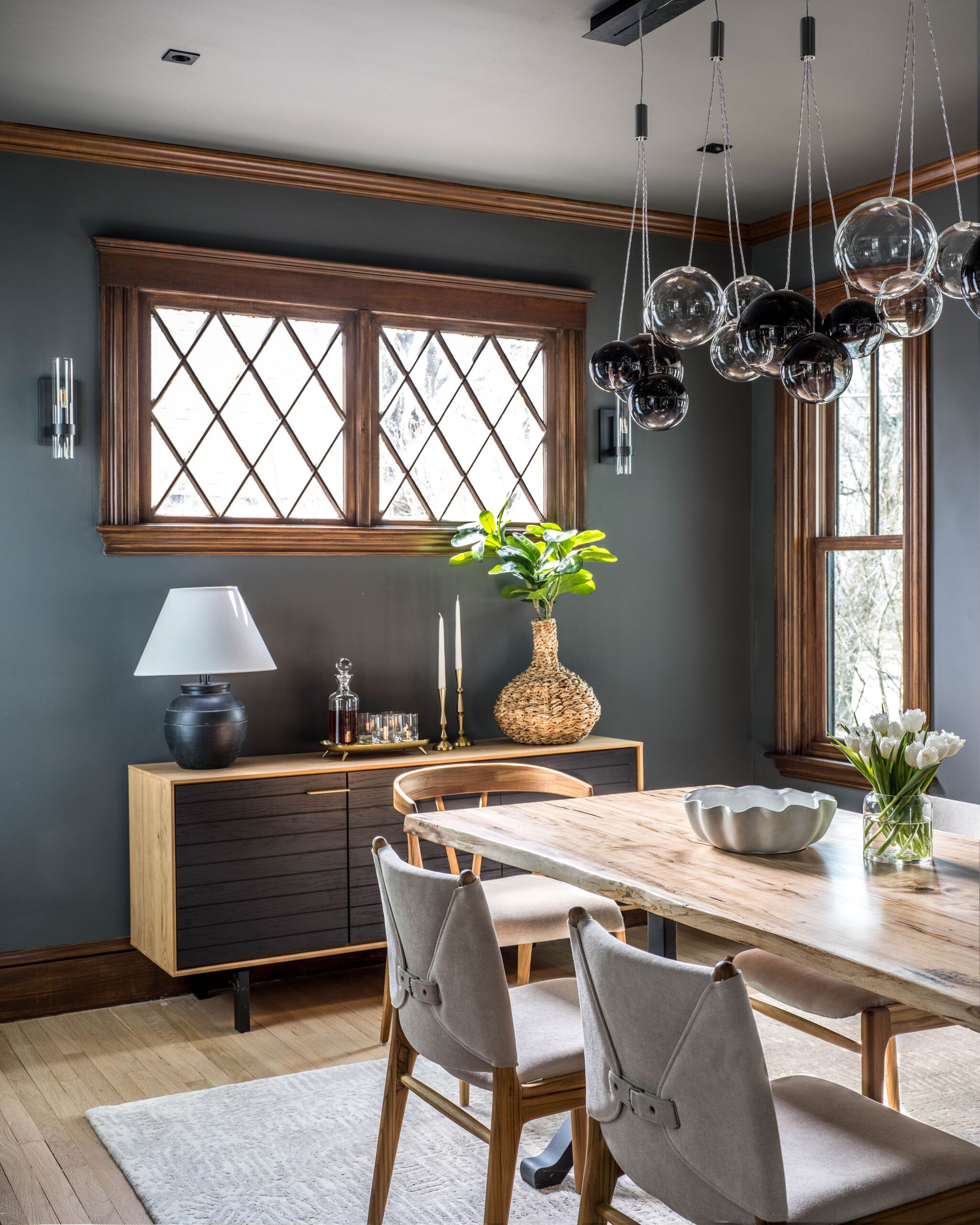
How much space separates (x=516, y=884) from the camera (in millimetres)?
3330

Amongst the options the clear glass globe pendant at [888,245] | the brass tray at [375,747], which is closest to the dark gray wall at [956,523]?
the brass tray at [375,747]

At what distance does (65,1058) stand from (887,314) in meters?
2.93

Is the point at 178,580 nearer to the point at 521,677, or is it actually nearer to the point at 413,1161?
the point at 521,677

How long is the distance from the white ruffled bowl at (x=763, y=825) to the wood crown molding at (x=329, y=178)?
2.77 meters

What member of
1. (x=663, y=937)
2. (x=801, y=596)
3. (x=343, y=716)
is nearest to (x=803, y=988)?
(x=663, y=937)

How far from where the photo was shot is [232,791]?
368 centimetres

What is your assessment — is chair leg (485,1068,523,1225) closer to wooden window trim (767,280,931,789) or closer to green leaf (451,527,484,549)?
green leaf (451,527,484,549)

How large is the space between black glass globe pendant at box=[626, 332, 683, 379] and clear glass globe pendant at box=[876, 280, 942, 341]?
Result: 19.5 inches

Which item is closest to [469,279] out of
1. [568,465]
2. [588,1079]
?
[568,465]

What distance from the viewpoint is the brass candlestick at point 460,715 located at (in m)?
4.29

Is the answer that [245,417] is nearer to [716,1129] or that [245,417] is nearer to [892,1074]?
[892,1074]

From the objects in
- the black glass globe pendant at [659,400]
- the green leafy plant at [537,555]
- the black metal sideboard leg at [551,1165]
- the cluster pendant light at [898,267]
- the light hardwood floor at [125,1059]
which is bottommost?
the light hardwood floor at [125,1059]

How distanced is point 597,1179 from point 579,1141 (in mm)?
598

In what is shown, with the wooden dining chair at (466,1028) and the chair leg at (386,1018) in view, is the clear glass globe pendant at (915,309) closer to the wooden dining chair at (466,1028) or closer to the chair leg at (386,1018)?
the wooden dining chair at (466,1028)
